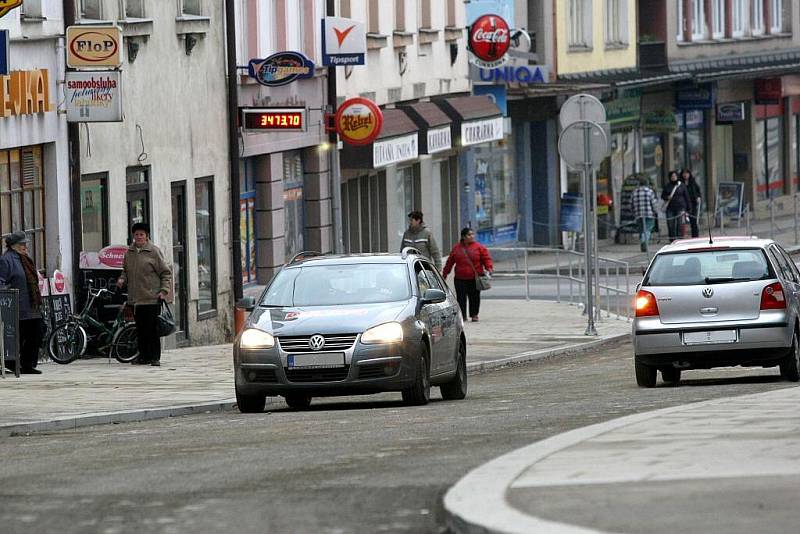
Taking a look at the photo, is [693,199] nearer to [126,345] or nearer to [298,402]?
[126,345]

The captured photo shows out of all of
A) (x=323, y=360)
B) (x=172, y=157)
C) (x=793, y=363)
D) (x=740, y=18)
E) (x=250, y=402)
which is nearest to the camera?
(x=323, y=360)

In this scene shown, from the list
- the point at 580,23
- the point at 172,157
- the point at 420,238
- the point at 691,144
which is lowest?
the point at 420,238

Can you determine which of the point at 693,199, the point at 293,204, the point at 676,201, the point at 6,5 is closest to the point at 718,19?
the point at 693,199

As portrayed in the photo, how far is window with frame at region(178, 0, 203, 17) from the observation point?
30125 mm

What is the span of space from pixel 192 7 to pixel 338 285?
12.9 m

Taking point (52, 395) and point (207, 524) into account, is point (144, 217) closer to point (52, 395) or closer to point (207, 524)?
point (52, 395)

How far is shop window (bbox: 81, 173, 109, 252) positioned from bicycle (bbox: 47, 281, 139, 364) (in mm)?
1154

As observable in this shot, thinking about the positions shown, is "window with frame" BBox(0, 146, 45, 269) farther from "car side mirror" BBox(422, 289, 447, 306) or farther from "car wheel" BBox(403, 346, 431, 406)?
"car wheel" BBox(403, 346, 431, 406)

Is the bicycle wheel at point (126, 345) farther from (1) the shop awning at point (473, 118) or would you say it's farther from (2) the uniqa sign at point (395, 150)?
(1) the shop awning at point (473, 118)

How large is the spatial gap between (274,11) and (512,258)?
15.0m

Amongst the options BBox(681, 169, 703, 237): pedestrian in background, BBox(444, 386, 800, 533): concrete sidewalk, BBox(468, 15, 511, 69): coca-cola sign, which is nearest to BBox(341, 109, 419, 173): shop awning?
BBox(468, 15, 511, 69): coca-cola sign

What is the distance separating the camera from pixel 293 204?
118 ft

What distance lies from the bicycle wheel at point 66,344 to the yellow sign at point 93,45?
3.09 metres

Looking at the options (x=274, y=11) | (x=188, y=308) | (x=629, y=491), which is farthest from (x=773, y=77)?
(x=629, y=491)
